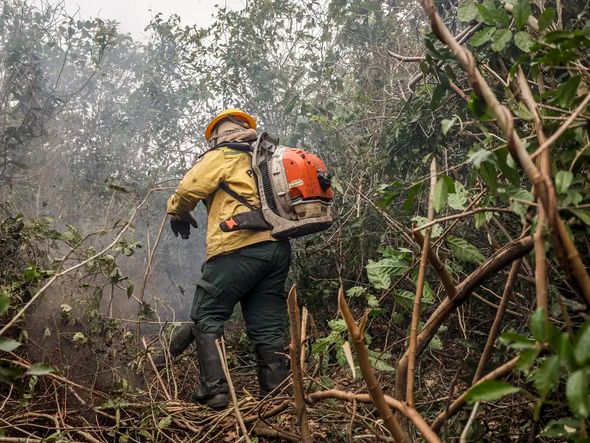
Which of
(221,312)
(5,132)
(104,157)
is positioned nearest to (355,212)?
(221,312)

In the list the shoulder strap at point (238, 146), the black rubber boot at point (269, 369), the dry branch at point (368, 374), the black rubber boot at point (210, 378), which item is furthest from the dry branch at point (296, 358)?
the shoulder strap at point (238, 146)

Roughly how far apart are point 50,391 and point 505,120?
259 cm

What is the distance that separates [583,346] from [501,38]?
0.95 meters

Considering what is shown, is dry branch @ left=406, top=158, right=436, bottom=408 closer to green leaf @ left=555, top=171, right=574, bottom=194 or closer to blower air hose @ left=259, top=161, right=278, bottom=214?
green leaf @ left=555, top=171, right=574, bottom=194

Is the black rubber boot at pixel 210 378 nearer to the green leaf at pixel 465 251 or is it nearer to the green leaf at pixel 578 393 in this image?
the green leaf at pixel 465 251

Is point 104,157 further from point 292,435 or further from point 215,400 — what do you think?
point 292,435

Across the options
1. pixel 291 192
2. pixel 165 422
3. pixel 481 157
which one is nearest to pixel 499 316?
pixel 481 157

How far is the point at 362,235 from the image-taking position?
4.05 meters

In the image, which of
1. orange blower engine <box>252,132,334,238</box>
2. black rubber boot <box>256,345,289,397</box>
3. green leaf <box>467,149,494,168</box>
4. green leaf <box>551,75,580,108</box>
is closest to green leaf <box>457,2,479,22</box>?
green leaf <box>551,75,580,108</box>

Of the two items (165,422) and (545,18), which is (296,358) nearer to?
(545,18)

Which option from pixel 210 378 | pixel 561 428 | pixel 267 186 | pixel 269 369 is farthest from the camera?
pixel 267 186

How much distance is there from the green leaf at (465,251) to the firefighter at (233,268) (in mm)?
2009

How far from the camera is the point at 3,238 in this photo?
126 inches

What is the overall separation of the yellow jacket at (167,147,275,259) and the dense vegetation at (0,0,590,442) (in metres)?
0.47
